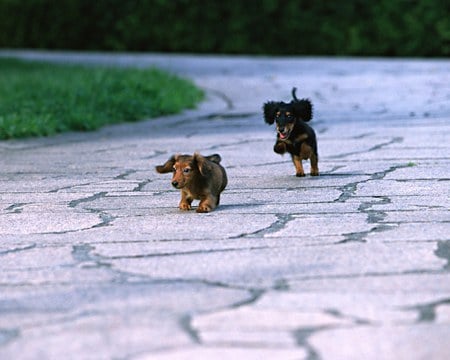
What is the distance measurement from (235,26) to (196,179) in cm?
2126

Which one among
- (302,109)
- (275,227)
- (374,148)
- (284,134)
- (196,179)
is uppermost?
(302,109)

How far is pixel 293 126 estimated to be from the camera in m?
7.88

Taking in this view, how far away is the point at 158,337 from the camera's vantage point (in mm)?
4039

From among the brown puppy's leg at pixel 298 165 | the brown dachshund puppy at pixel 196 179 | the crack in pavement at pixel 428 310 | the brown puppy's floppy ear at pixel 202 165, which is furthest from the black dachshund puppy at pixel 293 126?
the crack in pavement at pixel 428 310

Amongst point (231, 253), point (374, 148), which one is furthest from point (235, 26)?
point (231, 253)

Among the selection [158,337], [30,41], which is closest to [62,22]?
[30,41]

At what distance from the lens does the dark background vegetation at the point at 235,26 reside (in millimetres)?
25844

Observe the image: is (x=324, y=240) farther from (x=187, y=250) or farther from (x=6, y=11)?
(x=6, y=11)

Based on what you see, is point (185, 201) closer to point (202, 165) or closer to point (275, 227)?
point (202, 165)

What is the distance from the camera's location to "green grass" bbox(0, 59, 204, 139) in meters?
11.9

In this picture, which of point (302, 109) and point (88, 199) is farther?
point (302, 109)

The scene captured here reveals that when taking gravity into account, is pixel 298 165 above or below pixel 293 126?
below

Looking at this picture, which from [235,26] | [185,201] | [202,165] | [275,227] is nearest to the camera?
[275,227]

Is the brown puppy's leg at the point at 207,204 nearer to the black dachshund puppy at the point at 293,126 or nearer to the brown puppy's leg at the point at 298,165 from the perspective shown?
the black dachshund puppy at the point at 293,126
